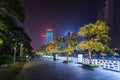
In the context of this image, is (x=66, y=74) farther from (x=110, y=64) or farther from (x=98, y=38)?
(x=98, y=38)

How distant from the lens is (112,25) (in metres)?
156

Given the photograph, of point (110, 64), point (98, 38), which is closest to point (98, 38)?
point (98, 38)

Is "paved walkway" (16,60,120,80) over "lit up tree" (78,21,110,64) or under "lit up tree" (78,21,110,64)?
under

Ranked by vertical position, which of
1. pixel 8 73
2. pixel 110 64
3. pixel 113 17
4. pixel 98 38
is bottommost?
pixel 8 73

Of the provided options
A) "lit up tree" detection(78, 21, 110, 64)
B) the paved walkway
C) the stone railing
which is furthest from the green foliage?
the paved walkway

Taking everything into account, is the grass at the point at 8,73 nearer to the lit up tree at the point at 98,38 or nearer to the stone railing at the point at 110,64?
the stone railing at the point at 110,64

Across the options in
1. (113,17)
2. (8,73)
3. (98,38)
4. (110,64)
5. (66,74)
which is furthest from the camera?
(113,17)

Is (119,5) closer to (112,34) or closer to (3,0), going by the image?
(112,34)

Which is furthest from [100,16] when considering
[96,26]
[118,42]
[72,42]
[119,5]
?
[96,26]

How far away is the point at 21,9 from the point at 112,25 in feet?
492

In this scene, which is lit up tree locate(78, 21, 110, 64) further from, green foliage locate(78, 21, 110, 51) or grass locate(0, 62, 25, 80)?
grass locate(0, 62, 25, 80)

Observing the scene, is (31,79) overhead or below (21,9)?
below

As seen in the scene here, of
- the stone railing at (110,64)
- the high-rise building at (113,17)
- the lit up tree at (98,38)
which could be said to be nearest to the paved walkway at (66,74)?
the stone railing at (110,64)

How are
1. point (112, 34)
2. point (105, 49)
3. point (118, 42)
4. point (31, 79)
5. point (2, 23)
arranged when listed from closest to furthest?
point (2, 23) → point (31, 79) → point (105, 49) → point (118, 42) → point (112, 34)
